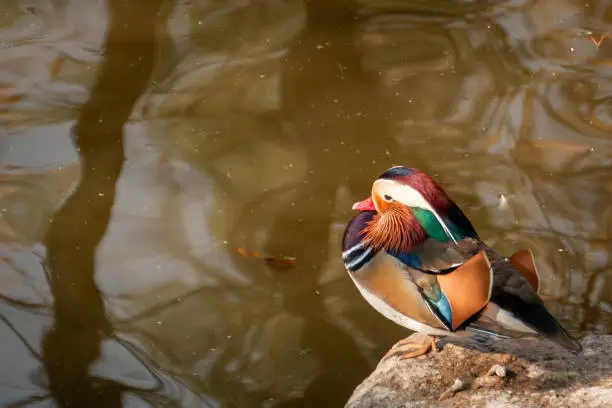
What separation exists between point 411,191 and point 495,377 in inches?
24.9

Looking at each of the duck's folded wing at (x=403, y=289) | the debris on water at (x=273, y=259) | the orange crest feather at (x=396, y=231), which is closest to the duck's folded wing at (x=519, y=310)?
the duck's folded wing at (x=403, y=289)

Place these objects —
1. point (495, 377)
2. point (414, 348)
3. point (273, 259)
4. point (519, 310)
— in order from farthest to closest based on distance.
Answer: point (273, 259)
point (414, 348)
point (495, 377)
point (519, 310)

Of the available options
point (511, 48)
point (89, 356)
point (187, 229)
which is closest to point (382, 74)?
point (511, 48)

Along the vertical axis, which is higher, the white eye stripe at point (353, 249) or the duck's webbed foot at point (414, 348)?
the white eye stripe at point (353, 249)

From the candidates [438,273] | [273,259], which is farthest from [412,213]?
[273,259]

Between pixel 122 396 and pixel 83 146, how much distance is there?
1.31 metres

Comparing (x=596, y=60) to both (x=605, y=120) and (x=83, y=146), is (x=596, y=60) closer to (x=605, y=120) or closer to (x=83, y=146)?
(x=605, y=120)

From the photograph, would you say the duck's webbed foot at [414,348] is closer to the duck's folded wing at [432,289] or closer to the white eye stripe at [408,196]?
the duck's folded wing at [432,289]

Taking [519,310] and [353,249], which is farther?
[353,249]

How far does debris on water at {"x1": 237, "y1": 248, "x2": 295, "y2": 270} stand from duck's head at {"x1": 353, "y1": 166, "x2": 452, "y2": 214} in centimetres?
93

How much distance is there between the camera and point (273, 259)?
146 inches

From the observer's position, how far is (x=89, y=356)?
133 inches

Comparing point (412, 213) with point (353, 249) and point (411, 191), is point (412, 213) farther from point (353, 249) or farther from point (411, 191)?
point (353, 249)

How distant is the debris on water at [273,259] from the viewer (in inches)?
146
